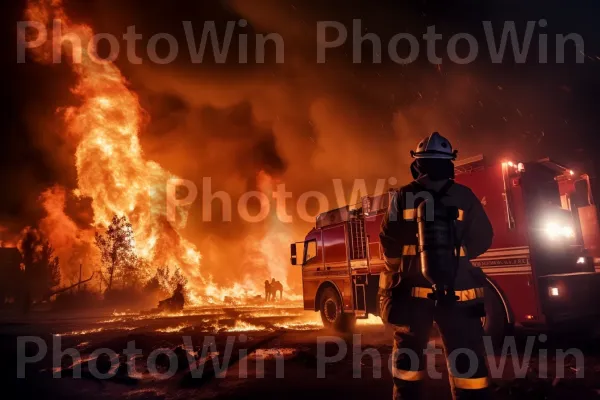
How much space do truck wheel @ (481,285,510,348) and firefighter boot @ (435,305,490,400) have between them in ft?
13.5

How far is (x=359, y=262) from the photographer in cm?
942

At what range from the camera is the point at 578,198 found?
787cm

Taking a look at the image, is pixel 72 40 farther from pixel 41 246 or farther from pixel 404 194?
pixel 404 194

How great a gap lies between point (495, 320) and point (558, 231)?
2097 millimetres

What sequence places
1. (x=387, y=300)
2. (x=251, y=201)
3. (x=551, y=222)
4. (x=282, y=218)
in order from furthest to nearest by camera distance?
(x=251, y=201)
(x=282, y=218)
(x=551, y=222)
(x=387, y=300)

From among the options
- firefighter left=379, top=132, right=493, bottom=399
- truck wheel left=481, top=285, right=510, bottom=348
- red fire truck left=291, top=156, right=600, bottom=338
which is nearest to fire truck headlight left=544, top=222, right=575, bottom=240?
red fire truck left=291, top=156, right=600, bottom=338

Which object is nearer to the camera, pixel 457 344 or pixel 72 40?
pixel 457 344

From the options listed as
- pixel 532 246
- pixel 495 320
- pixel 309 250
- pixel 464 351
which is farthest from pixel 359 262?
pixel 464 351

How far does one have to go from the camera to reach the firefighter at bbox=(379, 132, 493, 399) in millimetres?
2852

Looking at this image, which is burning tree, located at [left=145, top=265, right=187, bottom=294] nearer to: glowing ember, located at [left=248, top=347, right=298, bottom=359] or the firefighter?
glowing ember, located at [left=248, top=347, right=298, bottom=359]

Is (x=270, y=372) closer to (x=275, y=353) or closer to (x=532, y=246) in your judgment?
(x=275, y=353)

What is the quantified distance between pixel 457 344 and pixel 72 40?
46.5 m

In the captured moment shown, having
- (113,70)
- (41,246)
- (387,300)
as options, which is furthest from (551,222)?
(41,246)

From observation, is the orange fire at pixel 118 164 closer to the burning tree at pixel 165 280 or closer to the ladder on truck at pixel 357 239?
the burning tree at pixel 165 280
